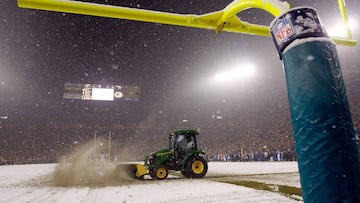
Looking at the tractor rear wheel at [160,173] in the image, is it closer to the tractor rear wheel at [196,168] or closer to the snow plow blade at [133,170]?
the snow plow blade at [133,170]

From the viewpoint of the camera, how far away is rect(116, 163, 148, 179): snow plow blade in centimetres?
1030

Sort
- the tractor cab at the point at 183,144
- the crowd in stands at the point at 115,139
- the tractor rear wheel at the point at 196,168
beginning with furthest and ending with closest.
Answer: the crowd in stands at the point at 115,139
the tractor cab at the point at 183,144
the tractor rear wheel at the point at 196,168

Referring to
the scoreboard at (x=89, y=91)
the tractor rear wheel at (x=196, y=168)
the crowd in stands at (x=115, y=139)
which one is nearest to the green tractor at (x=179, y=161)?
the tractor rear wheel at (x=196, y=168)

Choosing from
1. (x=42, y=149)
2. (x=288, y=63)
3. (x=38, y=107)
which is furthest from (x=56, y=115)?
(x=288, y=63)

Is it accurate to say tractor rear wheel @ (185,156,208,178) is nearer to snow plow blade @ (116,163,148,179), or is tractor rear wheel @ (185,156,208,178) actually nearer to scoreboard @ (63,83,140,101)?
snow plow blade @ (116,163,148,179)

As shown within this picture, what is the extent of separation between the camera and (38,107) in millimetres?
42562

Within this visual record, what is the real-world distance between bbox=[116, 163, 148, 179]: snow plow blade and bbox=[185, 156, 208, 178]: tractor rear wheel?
1.88m

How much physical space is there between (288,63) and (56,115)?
4845 centimetres

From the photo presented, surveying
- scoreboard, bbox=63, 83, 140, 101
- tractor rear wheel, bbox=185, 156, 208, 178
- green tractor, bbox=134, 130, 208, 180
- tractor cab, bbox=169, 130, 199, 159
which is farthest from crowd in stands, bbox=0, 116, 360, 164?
tractor rear wheel, bbox=185, 156, 208, 178

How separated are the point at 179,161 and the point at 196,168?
3.01 ft

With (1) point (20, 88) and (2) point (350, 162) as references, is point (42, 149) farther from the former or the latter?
(2) point (350, 162)

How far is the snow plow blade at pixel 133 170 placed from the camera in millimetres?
10297

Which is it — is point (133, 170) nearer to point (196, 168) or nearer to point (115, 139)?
point (196, 168)

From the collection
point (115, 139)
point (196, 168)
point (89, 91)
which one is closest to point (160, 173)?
point (196, 168)
